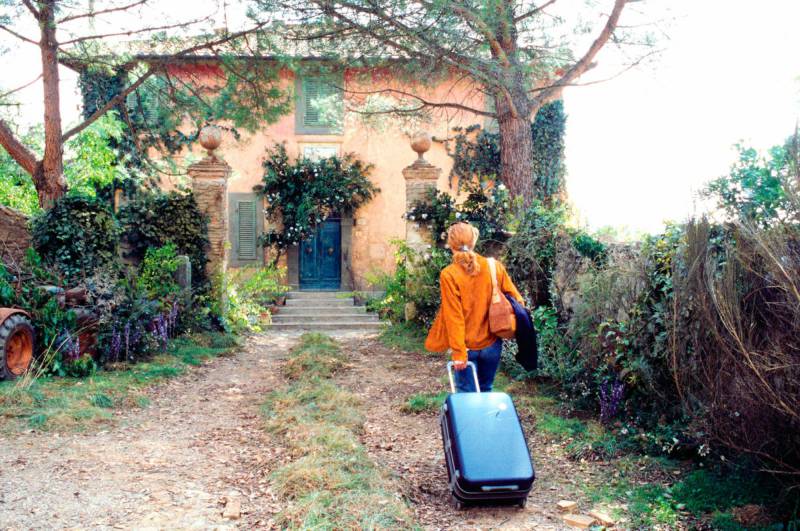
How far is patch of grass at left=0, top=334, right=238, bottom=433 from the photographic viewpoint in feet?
17.8

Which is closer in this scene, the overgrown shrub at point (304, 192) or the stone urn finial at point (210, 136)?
the stone urn finial at point (210, 136)

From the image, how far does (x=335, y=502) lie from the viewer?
361 cm

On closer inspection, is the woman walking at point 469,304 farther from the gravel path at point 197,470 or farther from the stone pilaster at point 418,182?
the stone pilaster at point 418,182

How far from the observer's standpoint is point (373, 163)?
16516 millimetres

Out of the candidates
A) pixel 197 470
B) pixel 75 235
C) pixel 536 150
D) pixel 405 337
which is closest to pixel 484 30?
pixel 405 337

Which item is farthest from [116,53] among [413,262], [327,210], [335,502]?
[335,502]

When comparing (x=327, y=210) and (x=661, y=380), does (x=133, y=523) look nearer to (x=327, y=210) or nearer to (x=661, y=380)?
(x=661, y=380)

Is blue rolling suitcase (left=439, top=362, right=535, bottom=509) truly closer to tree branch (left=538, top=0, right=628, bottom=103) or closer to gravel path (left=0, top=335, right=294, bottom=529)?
gravel path (left=0, top=335, right=294, bottom=529)

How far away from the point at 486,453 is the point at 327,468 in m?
1.11

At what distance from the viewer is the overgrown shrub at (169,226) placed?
1047cm

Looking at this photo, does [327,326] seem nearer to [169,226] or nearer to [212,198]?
[212,198]

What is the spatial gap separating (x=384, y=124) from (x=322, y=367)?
17.5 feet

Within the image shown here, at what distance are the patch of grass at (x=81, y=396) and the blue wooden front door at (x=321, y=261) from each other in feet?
25.3

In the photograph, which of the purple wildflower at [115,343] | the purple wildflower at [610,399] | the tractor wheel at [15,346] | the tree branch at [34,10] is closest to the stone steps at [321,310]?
the purple wildflower at [115,343]
